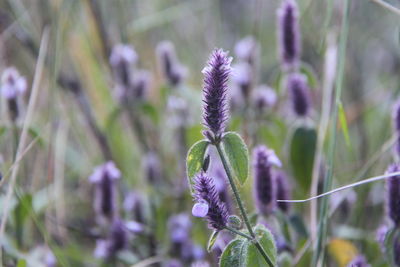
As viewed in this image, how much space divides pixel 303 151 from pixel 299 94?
0.49ft

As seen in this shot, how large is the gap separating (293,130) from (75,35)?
114 centimetres

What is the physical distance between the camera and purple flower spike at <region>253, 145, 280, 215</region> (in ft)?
3.72

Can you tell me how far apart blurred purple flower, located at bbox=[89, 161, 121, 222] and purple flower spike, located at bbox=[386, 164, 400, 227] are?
0.65 meters

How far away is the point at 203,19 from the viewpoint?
3100 millimetres

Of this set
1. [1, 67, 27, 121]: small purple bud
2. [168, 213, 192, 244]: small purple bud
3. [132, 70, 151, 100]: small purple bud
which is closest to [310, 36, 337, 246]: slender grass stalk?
[168, 213, 192, 244]: small purple bud

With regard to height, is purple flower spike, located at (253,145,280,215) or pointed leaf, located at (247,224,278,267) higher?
purple flower spike, located at (253,145,280,215)

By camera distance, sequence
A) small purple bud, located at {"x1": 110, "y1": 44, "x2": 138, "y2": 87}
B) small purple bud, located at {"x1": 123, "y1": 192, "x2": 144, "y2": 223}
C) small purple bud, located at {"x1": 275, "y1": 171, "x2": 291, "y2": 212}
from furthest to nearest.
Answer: small purple bud, located at {"x1": 110, "y1": 44, "x2": 138, "y2": 87} < small purple bud, located at {"x1": 123, "y1": 192, "x2": 144, "y2": 223} < small purple bud, located at {"x1": 275, "y1": 171, "x2": 291, "y2": 212}

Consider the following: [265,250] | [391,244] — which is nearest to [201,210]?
[265,250]

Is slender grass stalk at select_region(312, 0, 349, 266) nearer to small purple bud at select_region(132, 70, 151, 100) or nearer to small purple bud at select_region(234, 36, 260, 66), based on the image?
small purple bud at select_region(234, 36, 260, 66)

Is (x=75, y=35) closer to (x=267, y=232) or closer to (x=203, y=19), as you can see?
(x=203, y=19)

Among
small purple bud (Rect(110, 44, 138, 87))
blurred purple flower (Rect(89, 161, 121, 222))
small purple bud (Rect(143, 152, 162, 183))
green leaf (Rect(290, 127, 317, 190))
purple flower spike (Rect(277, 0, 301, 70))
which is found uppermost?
small purple bud (Rect(110, 44, 138, 87))

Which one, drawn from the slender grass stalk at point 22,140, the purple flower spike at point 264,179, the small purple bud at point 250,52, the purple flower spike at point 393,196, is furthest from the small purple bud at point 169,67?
the purple flower spike at point 393,196

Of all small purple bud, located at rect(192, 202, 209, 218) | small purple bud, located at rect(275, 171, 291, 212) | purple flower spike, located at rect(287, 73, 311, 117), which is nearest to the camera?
small purple bud, located at rect(192, 202, 209, 218)

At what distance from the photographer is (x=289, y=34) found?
1551 millimetres
